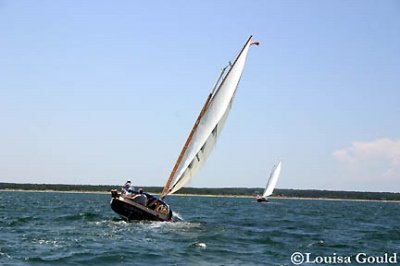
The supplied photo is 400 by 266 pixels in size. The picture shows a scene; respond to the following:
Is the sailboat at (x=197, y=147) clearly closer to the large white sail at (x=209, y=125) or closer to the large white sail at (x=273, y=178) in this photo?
the large white sail at (x=209, y=125)

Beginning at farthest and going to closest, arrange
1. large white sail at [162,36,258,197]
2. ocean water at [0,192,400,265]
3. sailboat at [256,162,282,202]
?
sailboat at [256,162,282,202], large white sail at [162,36,258,197], ocean water at [0,192,400,265]

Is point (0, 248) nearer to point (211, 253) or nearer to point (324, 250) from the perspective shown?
point (211, 253)

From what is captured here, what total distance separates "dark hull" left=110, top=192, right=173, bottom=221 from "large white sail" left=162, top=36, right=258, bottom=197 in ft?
8.84

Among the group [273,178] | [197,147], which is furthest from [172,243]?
[273,178]

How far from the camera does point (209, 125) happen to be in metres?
44.8

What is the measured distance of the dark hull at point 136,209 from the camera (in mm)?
46406

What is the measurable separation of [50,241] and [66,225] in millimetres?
11767

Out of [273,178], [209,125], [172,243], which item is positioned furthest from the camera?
[273,178]

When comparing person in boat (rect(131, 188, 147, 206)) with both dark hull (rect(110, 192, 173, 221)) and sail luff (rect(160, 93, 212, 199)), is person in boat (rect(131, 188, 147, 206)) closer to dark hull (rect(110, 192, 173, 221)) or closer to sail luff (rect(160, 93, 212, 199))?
dark hull (rect(110, 192, 173, 221))

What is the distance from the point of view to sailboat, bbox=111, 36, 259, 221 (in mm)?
44531

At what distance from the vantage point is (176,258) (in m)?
29.2

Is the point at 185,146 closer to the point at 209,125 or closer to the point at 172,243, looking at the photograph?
the point at 209,125

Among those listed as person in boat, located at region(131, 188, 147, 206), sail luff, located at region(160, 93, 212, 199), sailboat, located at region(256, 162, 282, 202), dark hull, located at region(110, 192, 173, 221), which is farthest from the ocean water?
sailboat, located at region(256, 162, 282, 202)

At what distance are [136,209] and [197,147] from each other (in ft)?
23.6
